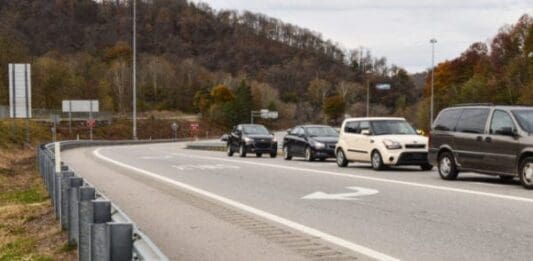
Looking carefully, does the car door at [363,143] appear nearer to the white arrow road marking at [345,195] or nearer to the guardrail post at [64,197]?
the white arrow road marking at [345,195]

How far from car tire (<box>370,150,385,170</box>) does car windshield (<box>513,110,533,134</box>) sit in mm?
6110

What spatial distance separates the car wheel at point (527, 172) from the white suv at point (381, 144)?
616 cm

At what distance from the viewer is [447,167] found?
668 inches

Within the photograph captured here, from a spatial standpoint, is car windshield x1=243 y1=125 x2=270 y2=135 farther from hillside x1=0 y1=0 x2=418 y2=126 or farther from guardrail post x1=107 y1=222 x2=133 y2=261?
hillside x1=0 y1=0 x2=418 y2=126

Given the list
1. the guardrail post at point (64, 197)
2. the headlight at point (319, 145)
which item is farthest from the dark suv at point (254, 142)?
the guardrail post at point (64, 197)

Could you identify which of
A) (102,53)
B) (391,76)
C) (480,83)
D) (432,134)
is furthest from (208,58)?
(432,134)

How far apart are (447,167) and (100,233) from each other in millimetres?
13577

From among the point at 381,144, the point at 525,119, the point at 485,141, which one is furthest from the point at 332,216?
the point at 381,144

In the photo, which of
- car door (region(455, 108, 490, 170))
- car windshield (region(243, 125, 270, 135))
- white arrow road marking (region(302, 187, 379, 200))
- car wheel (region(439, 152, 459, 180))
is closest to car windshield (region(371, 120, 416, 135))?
car wheel (region(439, 152, 459, 180))

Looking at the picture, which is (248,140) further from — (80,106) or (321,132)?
(80,106)

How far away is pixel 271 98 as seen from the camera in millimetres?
159000

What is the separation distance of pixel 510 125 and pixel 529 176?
1324 millimetres

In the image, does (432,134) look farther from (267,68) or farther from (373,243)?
(267,68)

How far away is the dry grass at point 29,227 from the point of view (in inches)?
344
